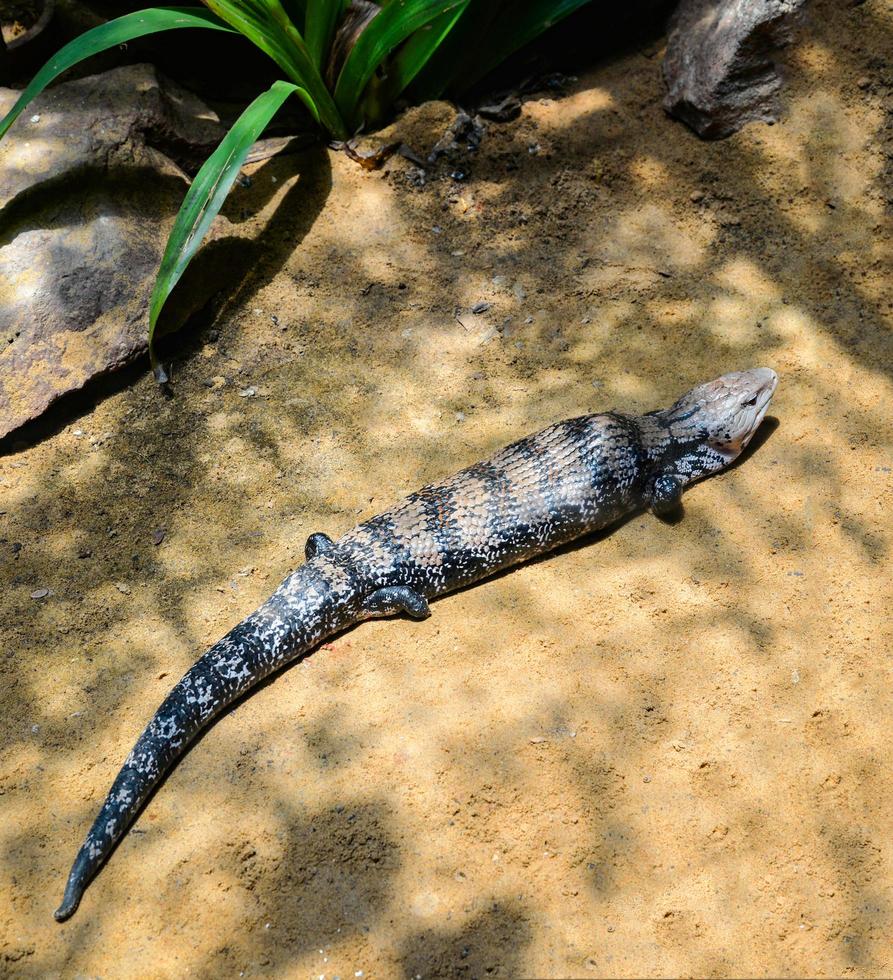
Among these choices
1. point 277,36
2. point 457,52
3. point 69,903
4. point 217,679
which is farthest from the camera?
point 457,52

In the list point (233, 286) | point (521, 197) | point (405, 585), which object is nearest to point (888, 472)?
point (405, 585)

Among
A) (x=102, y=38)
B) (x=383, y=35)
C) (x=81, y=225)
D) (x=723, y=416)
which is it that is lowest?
(x=723, y=416)

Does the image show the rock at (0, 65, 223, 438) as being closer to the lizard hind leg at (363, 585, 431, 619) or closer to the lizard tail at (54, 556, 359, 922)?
the lizard tail at (54, 556, 359, 922)

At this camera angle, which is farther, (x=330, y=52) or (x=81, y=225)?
(x=330, y=52)

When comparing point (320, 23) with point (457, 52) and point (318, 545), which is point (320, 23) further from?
point (318, 545)

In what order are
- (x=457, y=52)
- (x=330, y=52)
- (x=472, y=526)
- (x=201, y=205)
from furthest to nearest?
1. (x=457, y=52)
2. (x=330, y=52)
3. (x=201, y=205)
4. (x=472, y=526)

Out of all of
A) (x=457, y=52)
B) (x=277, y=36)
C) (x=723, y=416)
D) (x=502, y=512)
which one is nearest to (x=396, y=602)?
(x=502, y=512)

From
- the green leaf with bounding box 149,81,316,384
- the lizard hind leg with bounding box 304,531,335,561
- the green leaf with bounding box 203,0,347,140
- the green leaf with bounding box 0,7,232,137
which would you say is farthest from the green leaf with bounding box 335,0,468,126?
the lizard hind leg with bounding box 304,531,335,561
